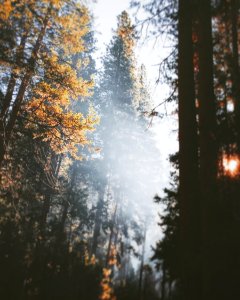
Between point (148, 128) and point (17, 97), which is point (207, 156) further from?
point (17, 97)

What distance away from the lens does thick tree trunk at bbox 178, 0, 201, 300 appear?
439 centimetres

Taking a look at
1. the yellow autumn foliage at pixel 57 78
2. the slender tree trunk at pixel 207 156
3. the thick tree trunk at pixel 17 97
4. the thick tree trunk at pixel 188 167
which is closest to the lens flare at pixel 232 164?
the thick tree trunk at pixel 188 167

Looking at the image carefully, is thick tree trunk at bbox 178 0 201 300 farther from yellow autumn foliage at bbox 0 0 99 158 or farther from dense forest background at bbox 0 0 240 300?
yellow autumn foliage at bbox 0 0 99 158

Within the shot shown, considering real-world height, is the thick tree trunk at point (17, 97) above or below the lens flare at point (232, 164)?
above

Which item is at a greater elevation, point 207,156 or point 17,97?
point 17,97

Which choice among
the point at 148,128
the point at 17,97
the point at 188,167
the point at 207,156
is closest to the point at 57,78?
the point at 17,97

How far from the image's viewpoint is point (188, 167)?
5047 millimetres

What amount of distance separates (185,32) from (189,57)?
1.80 ft

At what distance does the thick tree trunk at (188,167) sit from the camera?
173 inches

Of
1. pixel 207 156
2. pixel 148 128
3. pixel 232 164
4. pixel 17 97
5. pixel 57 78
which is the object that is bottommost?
pixel 207 156

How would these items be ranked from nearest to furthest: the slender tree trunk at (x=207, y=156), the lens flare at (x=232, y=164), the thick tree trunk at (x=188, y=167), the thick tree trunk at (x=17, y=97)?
the slender tree trunk at (x=207, y=156) < the thick tree trunk at (x=188, y=167) < the lens flare at (x=232, y=164) < the thick tree trunk at (x=17, y=97)

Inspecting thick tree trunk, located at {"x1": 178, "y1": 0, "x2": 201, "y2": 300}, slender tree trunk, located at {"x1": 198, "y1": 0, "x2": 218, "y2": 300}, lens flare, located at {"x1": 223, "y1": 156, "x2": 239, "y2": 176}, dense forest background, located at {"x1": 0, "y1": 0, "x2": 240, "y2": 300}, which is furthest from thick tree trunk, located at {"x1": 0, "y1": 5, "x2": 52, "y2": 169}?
lens flare, located at {"x1": 223, "y1": 156, "x2": 239, "y2": 176}

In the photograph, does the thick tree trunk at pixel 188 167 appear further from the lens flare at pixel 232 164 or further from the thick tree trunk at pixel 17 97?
the thick tree trunk at pixel 17 97

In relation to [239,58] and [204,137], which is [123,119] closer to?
[239,58]
